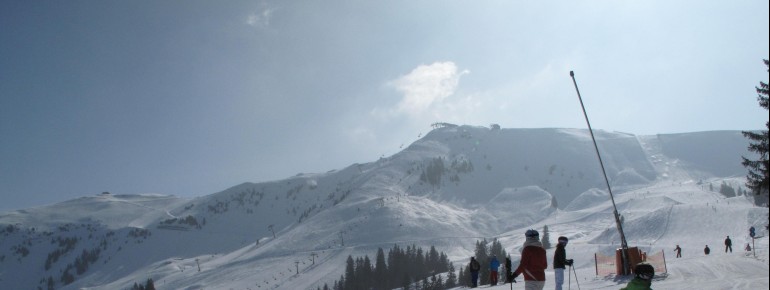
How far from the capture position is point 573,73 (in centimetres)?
2333

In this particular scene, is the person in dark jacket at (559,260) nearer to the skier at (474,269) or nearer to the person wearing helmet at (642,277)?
the person wearing helmet at (642,277)

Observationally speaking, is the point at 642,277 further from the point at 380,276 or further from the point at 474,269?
the point at 380,276

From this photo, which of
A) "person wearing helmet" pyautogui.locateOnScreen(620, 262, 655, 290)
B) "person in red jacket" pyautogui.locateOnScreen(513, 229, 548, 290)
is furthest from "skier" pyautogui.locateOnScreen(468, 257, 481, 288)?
"person wearing helmet" pyautogui.locateOnScreen(620, 262, 655, 290)

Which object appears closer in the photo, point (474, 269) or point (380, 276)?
point (474, 269)

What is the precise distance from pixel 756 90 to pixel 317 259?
14318 centimetres

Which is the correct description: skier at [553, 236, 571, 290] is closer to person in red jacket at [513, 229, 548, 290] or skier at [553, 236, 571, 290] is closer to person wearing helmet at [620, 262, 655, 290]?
person in red jacket at [513, 229, 548, 290]

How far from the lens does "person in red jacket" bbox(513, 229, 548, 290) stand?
10938 millimetres

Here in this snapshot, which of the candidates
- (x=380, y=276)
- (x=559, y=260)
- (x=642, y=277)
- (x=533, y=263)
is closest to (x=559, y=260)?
(x=559, y=260)

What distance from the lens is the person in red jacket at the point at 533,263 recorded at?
1094 cm

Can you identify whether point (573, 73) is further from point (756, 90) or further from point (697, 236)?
point (697, 236)

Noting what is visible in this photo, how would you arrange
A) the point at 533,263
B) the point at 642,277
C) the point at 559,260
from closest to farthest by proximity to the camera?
the point at 642,277 < the point at 533,263 < the point at 559,260

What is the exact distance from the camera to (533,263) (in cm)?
1097

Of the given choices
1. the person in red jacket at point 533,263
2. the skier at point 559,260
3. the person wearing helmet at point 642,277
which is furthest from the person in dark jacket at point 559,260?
the person wearing helmet at point 642,277

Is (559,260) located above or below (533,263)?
below
